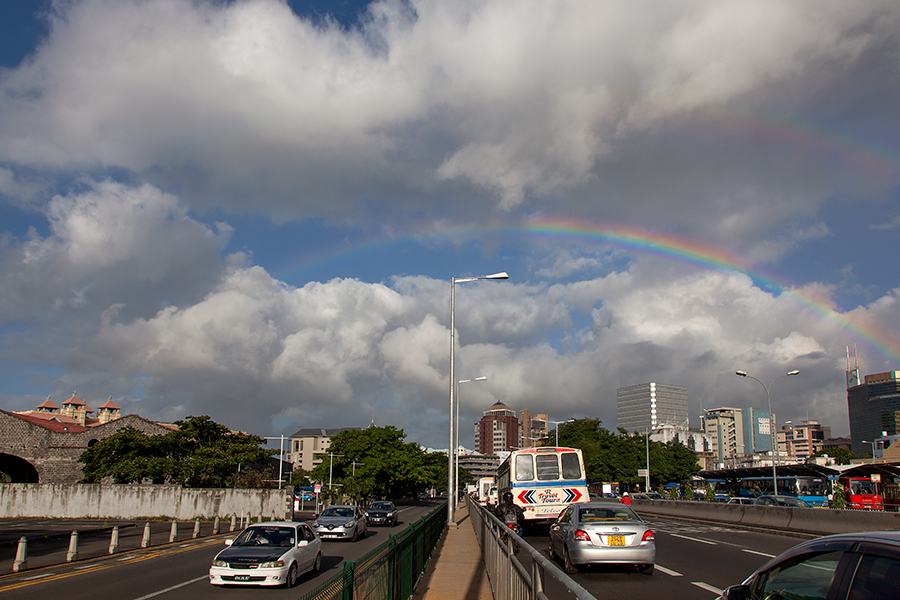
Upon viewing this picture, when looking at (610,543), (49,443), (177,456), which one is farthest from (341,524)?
(49,443)

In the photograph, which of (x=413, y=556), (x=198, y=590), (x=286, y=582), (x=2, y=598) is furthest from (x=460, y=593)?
(x=2, y=598)

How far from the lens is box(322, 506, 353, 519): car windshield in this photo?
2781cm

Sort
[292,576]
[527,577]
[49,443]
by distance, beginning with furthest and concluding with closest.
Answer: [49,443], [292,576], [527,577]

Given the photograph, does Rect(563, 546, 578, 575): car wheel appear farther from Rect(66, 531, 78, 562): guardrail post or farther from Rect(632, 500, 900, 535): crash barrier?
Rect(66, 531, 78, 562): guardrail post

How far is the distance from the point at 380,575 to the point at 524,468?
1906 cm

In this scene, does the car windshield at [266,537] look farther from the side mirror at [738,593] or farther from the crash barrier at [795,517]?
the crash barrier at [795,517]

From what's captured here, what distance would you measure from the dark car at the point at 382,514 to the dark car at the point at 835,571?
36150 millimetres

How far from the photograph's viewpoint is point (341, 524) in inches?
1044

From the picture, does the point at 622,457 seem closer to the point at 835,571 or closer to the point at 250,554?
the point at 250,554

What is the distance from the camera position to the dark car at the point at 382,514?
39438mm

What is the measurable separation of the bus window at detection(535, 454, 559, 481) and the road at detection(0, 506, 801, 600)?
146 inches

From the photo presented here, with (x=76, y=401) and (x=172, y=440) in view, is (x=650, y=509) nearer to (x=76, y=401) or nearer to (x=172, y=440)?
(x=172, y=440)

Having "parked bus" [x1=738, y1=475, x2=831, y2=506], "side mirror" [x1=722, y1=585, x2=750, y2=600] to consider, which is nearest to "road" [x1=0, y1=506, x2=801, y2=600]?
"side mirror" [x1=722, y1=585, x2=750, y2=600]

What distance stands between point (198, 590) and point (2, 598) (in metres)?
3.36
